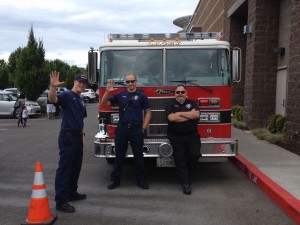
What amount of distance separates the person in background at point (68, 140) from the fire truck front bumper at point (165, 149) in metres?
1.09

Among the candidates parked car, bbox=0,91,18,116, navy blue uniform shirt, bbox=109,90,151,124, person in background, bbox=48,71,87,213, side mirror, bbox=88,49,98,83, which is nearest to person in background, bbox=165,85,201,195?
navy blue uniform shirt, bbox=109,90,151,124

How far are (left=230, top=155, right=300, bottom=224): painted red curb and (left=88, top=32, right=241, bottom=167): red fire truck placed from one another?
667 millimetres

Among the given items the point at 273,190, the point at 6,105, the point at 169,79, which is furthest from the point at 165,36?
the point at 6,105

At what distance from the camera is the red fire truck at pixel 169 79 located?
272 inches

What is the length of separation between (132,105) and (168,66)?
106 cm

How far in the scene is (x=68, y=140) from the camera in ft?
18.2

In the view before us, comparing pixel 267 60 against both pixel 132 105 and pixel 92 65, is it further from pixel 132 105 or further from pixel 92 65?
pixel 132 105

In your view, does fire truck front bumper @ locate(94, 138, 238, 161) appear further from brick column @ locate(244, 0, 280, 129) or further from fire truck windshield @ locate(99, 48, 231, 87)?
brick column @ locate(244, 0, 280, 129)

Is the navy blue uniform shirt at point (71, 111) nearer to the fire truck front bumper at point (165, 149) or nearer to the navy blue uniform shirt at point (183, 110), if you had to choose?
the fire truck front bumper at point (165, 149)

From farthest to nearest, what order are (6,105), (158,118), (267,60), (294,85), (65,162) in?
(6,105) < (267,60) < (294,85) < (158,118) < (65,162)

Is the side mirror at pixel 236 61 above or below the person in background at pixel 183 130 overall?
above

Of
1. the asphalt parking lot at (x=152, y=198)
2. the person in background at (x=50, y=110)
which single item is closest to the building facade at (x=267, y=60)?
the asphalt parking lot at (x=152, y=198)

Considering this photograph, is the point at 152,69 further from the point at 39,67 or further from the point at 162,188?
the point at 39,67

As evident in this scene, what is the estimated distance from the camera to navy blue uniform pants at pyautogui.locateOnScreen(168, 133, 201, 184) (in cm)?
661
